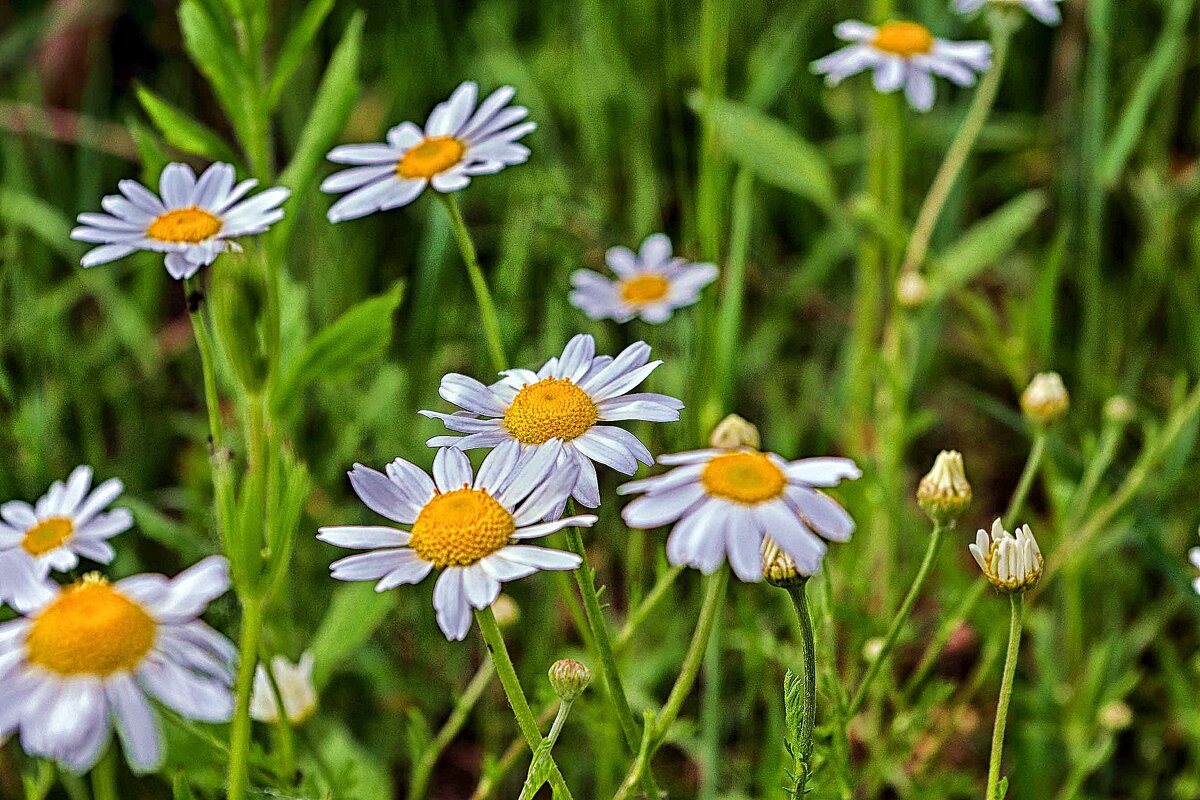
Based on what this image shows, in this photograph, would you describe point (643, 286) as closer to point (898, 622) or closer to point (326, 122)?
point (326, 122)

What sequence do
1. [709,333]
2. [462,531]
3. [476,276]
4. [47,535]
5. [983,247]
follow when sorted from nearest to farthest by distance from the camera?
[462,531] < [47,535] < [476,276] < [709,333] < [983,247]

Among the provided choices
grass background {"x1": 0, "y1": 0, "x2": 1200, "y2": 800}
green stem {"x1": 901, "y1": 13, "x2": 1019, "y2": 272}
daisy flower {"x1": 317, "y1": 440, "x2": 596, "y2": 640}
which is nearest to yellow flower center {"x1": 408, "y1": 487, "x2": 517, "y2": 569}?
daisy flower {"x1": 317, "y1": 440, "x2": 596, "y2": 640}

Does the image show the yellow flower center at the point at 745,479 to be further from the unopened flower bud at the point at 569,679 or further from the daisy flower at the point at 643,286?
the daisy flower at the point at 643,286

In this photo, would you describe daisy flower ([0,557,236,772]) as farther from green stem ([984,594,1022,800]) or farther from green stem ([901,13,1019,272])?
green stem ([901,13,1019,272])

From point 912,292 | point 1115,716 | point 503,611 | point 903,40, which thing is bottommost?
point 1115,716

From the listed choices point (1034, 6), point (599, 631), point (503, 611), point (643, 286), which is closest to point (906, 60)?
point (1034, 6)

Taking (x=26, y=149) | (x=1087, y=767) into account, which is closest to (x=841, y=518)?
(x=1087, y=767)
